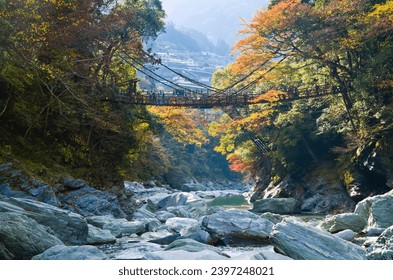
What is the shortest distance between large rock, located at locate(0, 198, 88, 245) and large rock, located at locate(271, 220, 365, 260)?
8.79 ft

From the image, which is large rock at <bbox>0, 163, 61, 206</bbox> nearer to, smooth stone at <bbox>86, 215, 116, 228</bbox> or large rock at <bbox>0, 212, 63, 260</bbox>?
smooth stone at <bbox>86, 215, 116, 228</bbox>

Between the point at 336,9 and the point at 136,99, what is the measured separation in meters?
7.10

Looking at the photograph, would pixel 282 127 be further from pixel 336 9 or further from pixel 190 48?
pixel 190 48

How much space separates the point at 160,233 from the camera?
8258 mm

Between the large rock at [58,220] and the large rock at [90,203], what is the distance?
240cm

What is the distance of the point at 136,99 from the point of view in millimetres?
15039

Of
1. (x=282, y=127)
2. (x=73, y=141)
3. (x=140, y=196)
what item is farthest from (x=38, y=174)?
(x=282, y=127)

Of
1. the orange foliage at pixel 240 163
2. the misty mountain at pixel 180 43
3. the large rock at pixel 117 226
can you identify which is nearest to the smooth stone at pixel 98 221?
the large rock at pixel 117 226

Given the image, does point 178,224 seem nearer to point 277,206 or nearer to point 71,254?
point 71,254

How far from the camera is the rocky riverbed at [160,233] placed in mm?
4738

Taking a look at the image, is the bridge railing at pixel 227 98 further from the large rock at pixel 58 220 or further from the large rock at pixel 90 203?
the large rock at pixel 58 220

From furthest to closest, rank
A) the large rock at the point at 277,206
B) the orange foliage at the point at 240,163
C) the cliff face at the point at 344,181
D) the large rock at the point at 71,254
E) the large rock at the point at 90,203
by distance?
the orange foliage at the point at 240,163
the large rock at the point at 277,206
the cliff face at the point at 344,181
the large rock at the point at 90,203
the large rock at the point at 71,254

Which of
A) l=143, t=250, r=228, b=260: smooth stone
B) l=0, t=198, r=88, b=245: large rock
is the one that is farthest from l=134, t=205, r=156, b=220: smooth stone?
l=143, t=250, r=228, b=260: smooth stone

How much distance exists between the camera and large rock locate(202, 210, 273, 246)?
718cm
